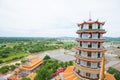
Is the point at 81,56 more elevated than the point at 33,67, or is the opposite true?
the point at 81,56

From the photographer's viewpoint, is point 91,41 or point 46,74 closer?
point 91,41

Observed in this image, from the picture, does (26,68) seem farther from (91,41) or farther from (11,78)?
(91,41)

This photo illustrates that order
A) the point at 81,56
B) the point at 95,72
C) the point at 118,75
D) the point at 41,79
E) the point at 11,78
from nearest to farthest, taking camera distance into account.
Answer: the point at 95,72 → the point at 81,56 → the point at 41,79 → the point at 118,75 → the point at 11,78

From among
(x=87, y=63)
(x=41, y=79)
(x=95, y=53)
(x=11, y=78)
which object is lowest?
(x=11, y=78)

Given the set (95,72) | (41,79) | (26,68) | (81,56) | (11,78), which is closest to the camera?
(95,72)

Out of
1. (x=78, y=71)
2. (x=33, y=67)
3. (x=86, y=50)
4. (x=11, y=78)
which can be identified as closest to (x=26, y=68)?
(x=33, y=67)

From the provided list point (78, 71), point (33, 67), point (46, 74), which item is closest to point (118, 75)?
point (78, 71)
